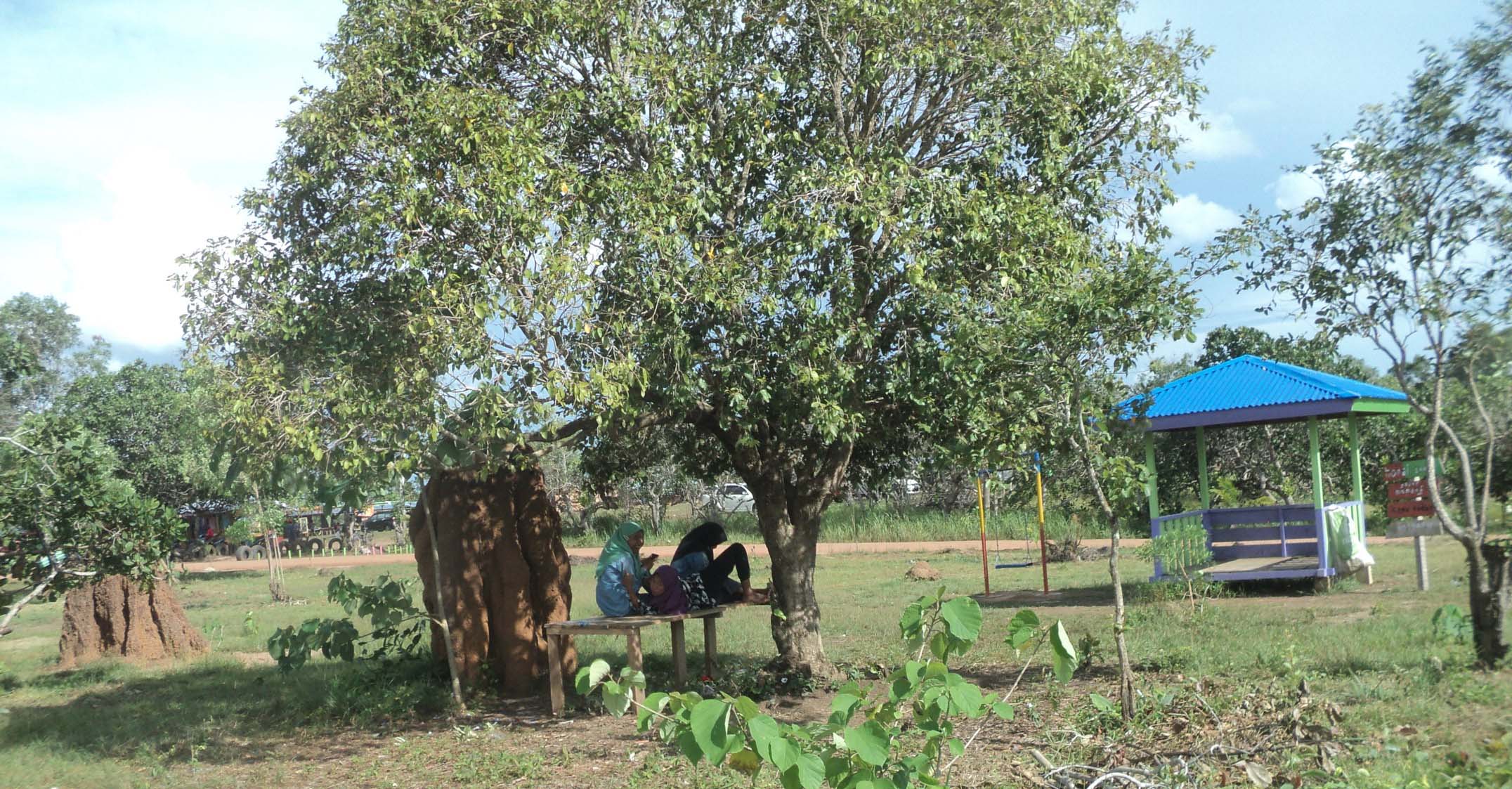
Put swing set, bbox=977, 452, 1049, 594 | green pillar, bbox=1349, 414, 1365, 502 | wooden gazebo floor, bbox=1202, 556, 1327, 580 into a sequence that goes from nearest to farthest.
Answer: swing set, bbox=977, 452, 1049, 594
wooden gazebo floor, bbox=1202, 556, 1327, 580
green pillar, bbox=1349, 414, 1365, 502

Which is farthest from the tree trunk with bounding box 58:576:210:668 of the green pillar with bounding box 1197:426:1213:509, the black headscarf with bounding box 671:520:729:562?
the green pillar with bounding box 1197:426:1213:509

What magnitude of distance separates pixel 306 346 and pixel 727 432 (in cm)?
338

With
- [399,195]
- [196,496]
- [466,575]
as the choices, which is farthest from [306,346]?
[196,496]

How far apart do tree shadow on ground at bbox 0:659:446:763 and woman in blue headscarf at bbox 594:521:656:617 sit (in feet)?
5.21

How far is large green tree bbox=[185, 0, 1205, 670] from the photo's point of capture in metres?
7.24

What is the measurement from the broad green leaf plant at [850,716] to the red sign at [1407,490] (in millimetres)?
11376

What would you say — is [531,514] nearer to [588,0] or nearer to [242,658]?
[588,0]

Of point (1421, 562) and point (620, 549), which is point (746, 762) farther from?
point (1421, 562)

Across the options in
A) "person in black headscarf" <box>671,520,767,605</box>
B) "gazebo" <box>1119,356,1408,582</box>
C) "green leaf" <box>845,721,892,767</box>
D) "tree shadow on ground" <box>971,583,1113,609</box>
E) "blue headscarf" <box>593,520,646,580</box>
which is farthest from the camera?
"tree shadow on ground" <box>971,583,1113,609</box>

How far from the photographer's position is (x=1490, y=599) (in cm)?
750

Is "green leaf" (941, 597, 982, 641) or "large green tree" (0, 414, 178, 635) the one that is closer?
"green leaf" (941, 597, 982, 641)

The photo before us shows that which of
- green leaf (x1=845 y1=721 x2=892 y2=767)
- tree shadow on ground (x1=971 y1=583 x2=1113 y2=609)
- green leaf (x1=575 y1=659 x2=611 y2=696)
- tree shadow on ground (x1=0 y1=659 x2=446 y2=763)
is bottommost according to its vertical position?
tree shadow on ground (x1=971 y1=583 x2=1113 y2=609)

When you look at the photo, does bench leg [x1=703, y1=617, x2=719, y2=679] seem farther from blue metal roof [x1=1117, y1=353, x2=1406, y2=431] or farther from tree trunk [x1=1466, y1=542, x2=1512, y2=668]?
blue metal roof [x1=1117, y1=353, x2=1406, y2=431]

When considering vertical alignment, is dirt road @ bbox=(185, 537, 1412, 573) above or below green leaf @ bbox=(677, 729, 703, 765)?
below
